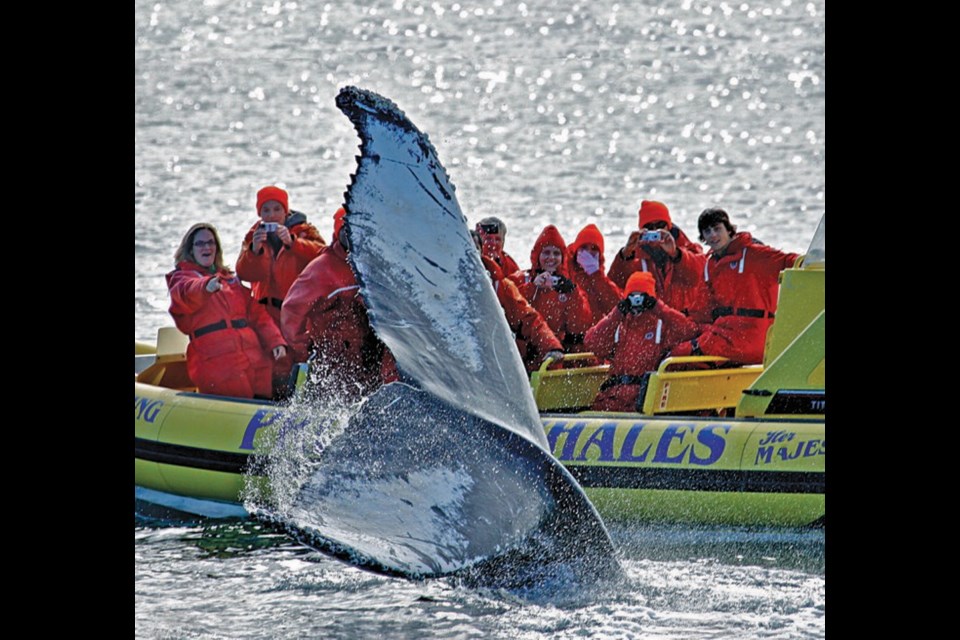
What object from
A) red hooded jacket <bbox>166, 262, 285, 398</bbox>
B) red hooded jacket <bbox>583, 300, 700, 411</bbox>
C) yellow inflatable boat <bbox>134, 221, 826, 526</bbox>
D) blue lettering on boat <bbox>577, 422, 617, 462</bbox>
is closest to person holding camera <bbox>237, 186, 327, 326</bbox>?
red hooded jacket <bbox>166, 262, 285, 398</bbox>

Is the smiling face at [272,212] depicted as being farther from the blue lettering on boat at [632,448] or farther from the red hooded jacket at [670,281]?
the blue lettering on boat at [632,448]

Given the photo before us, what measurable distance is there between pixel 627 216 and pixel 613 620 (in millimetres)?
20497

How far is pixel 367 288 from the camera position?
511 cm

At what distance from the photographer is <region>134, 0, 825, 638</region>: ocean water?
1073 inches

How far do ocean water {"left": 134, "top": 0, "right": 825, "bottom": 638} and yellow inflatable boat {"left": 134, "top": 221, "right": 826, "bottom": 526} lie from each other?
0.90m

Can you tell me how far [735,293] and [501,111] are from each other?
24595mm

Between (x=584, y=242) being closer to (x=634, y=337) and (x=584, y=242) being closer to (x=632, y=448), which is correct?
(x=634, y=337)

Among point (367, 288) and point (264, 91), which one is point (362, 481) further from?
point (264, 91)

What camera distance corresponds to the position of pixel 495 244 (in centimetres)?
1173

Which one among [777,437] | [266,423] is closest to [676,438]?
[777,437]

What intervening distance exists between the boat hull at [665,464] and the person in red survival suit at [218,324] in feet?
1.72
